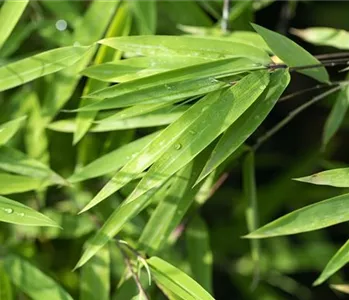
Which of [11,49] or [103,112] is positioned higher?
[11,49]

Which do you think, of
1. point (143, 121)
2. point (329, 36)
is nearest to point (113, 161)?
point (143, 121)

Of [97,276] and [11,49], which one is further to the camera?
[11,49]

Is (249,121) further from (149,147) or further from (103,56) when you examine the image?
(103,56)

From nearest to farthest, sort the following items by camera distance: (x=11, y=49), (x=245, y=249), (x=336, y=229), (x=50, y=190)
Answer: (x=11, y=49) < (x=50, y=190) < (x=245, y=249) < (x=336, y=229)

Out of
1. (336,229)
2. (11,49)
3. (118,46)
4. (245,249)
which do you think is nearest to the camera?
(118,46)

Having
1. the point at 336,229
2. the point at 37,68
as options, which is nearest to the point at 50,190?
the point at 37,68

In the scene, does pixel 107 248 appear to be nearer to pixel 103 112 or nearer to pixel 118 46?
pixel 103 112
